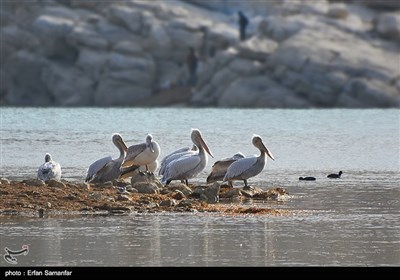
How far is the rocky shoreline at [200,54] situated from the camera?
227 feet

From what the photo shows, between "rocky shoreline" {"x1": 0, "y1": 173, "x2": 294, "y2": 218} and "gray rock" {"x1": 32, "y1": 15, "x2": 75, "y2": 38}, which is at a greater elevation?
"gray rock" {"x1": 32, "y1": 15, "x2": 75, "y2": 38}

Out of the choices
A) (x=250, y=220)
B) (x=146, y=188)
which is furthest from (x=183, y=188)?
(x=250, y=220)

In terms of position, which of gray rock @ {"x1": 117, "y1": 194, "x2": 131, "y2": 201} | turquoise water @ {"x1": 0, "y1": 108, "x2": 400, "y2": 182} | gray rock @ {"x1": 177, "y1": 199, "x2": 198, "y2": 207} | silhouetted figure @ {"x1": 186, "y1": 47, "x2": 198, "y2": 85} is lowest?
turquoise water @ {"x1": 0, "y1": 108, "x2": 400, "y2": 182}

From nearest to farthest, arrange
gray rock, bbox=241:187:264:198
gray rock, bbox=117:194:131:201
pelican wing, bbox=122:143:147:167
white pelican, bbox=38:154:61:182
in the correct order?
1. gray rock, bbox=117:194:131:201
2. gray rock, bbox=241:187:264:198
3. white pelican, bbox=38:154:61:182
4. pelican wing, bbox=122:143:147:167

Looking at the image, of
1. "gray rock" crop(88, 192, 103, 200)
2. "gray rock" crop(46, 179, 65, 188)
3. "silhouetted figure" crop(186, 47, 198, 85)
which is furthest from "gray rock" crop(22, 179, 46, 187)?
"silhouetted figure" crop(186, 47, 198, 85)

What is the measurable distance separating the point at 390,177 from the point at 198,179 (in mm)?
3973

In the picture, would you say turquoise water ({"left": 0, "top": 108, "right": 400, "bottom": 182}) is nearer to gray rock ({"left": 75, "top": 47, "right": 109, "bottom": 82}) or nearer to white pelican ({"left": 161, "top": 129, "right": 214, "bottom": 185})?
white pelican ({"left": 161, "top": 129, "right": 214, "bottom": 185})

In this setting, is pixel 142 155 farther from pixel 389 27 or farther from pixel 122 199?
pixel 389 27

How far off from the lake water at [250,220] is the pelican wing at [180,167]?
1924 mm

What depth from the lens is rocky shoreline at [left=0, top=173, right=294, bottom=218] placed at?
61.4ft

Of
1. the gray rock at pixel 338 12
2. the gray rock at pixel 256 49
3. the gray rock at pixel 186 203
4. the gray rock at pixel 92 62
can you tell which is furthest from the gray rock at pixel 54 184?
the gray rock at pixel 92 62

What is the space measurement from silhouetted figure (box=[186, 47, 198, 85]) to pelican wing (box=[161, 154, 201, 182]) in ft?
182

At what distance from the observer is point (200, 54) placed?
257ft

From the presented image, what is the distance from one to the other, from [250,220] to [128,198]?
2.52m
